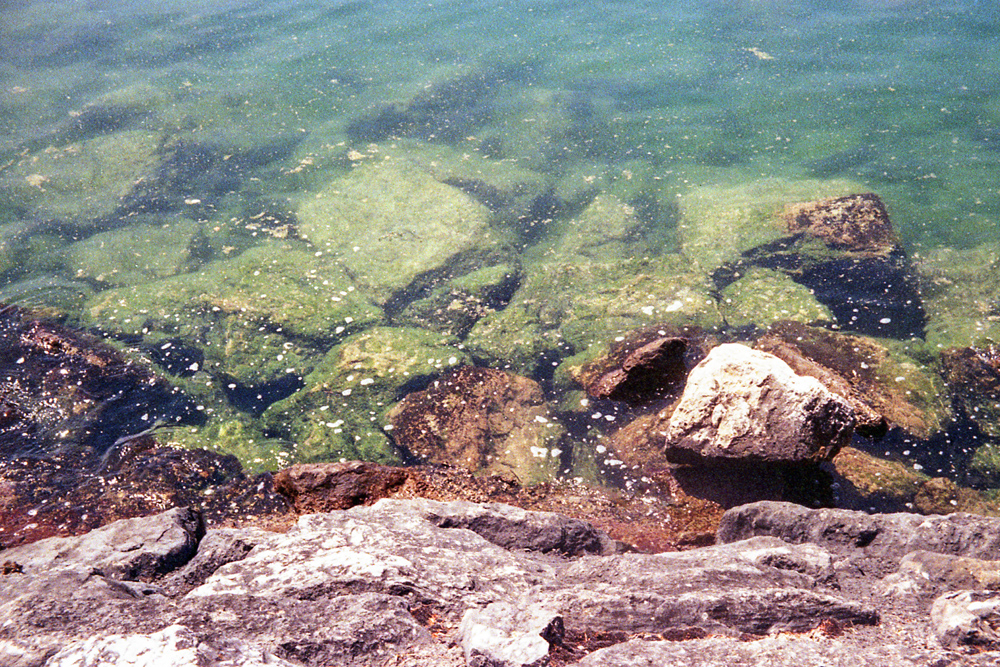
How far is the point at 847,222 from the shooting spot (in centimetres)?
905

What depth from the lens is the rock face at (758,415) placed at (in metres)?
5.47

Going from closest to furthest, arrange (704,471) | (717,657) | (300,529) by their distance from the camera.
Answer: (717,657), (300,529), (704,471)

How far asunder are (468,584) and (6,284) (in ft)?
29.7

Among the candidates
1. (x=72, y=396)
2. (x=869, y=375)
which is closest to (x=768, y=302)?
(x=869, y=375)

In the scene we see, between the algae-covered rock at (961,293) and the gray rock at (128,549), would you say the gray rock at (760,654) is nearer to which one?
the gray rock at (128,549)

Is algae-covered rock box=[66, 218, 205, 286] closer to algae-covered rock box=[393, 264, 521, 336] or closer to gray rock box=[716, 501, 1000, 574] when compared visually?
algae-covered rock box=[393, 264, 521, 336]

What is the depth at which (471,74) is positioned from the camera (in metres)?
14.4

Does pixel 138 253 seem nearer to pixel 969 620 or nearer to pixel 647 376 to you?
pixel 647 376

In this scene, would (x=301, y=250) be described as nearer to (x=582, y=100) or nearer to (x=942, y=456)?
(x=582, y=100)

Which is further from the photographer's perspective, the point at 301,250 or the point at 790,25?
the point at 790,25

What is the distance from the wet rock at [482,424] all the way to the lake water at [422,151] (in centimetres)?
26

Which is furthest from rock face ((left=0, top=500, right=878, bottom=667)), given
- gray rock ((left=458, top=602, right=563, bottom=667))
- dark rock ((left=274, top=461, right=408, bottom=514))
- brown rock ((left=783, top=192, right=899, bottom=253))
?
brown rock ((left=783, top=192, right=899, bottom=253))

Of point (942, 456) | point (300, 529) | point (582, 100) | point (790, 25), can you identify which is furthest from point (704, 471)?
point (790, 25)

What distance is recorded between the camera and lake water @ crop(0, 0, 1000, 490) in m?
8.39
